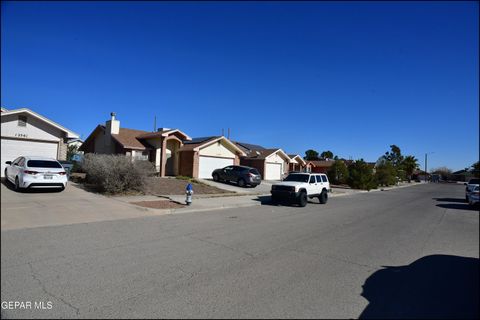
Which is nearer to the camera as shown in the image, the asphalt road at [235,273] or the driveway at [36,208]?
the driveway at [36,208]

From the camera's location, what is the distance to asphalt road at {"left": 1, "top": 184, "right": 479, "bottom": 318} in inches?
158

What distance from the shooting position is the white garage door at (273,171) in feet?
126

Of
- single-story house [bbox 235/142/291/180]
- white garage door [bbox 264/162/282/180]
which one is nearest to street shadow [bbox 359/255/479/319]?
single-story house [bbox 235/142/291/180]

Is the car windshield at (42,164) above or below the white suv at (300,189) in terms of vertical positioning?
above

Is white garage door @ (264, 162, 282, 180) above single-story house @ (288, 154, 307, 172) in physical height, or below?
below

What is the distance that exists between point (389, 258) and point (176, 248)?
4.58 metres

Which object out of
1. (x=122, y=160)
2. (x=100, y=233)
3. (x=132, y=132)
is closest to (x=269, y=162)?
(x=132, y=132)

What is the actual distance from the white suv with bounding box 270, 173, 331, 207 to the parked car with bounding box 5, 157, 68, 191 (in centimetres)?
1408

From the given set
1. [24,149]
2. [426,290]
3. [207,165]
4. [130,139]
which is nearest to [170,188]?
[130,139]

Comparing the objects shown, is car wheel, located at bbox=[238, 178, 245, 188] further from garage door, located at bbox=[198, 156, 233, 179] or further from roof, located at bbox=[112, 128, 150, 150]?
roof, located at bbox=[112, 128, 150, 150]

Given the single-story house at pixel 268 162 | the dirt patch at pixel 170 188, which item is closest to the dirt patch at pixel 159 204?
the dirt patch at pixel 170 188

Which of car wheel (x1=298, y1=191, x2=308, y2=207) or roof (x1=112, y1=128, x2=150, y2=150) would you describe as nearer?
car wheel (x1=298, y1=191, x2=308, y2=207)

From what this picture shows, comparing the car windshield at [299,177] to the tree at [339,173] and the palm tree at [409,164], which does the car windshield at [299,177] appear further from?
the palm tree at [409,164]

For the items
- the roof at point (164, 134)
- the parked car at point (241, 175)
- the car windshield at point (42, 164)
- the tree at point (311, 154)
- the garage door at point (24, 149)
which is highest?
the tree at point (311, 154)
